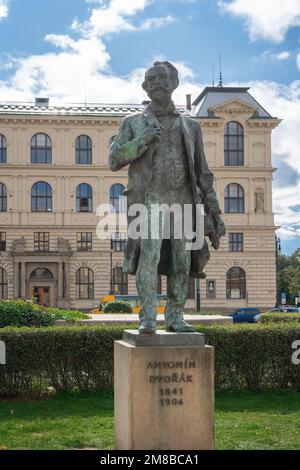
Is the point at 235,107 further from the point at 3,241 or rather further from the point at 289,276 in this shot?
the point at 289,276

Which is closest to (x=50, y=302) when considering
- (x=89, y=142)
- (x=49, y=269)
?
(x=49, y=269)

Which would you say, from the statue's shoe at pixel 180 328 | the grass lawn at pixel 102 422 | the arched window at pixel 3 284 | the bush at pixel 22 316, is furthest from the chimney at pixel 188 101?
the statue's shoe at pixel 180 328

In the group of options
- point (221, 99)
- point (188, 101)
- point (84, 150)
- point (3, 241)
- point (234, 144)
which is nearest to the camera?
point (3, 241)

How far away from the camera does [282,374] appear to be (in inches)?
511

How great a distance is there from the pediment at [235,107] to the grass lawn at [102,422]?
51199mm

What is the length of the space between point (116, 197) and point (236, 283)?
1247 centimetres

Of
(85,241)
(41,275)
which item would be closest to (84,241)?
(85,241)

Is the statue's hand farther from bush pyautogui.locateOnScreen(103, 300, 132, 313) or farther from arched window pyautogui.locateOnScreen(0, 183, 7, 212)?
arched window pyautogui.locateOnScreen(0, 183, 7, 212)

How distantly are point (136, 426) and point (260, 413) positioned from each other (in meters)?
4.92

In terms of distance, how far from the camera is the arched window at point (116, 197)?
6181 centimetres

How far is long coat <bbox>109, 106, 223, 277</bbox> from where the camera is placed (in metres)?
7.04

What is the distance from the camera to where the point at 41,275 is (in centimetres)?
5972

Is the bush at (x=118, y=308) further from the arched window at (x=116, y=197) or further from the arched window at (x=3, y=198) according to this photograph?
the arched window at (x=3, y=198)
